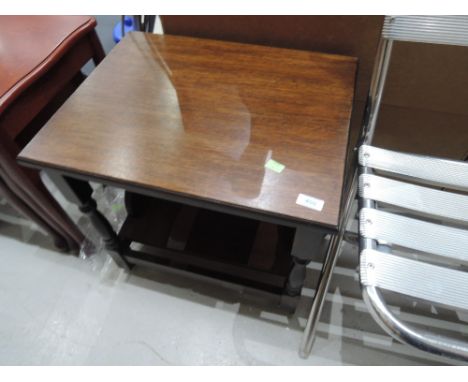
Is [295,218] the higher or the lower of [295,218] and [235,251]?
the higher

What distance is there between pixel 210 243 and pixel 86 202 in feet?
1.20

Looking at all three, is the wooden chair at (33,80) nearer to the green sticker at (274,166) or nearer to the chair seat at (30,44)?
the chair seat at (30,44)

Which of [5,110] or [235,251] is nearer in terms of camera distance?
[5,110]

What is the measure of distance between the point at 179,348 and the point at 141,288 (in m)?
0.23

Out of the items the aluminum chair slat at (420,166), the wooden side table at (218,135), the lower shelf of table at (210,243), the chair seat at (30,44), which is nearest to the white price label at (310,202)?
the wooden side table at (218,135)

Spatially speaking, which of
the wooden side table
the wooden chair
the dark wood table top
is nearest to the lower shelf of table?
the wooden side table
